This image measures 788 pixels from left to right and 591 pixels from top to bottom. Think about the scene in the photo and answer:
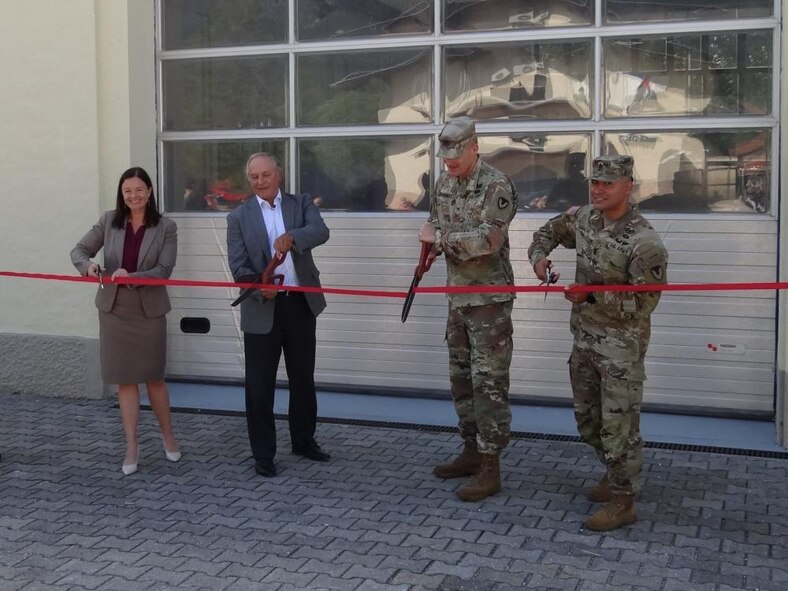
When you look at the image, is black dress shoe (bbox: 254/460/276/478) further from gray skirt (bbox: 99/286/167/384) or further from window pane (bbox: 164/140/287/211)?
window pane (bbox: 164/140/287/211)

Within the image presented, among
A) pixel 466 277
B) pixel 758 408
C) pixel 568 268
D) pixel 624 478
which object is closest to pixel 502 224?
pixel 466 277

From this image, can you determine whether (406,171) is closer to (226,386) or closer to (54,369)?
(226,386)

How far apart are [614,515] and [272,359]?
220 cm

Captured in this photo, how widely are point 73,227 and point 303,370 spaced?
8.85 feet

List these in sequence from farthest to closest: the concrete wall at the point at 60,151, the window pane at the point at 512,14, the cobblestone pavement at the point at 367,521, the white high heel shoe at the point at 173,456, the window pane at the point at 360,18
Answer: the concrete wall at the point at 60,151 → the window pane at the point at 360,18 → the window pane at the point at 512,14 → the white high heel shoe at the point at 173,456 → the cobblestone pavement at the point at 367,521

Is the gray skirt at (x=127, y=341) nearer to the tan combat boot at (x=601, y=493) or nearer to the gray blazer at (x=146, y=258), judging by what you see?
the gray blazer at (x=146, y=258)

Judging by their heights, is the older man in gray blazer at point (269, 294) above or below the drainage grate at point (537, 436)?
above

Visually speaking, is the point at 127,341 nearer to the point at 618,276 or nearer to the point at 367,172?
the point at 367,172

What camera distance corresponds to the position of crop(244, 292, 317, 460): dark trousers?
6.06 m

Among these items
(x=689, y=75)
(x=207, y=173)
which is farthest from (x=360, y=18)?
(x=689, y=75)

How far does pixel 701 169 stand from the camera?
6.77m

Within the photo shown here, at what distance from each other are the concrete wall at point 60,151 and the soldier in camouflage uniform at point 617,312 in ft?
13.3

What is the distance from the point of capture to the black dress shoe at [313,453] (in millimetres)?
6297

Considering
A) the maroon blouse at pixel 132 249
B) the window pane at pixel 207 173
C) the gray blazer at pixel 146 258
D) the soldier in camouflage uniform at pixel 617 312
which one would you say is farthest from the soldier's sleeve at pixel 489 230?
the window pane at pixel 207 173
